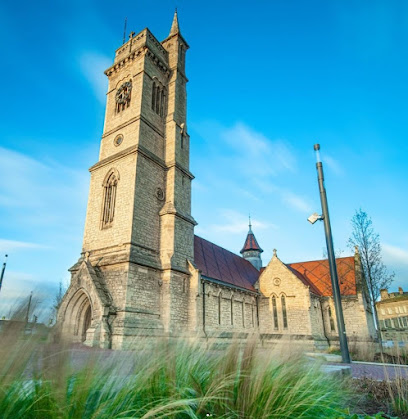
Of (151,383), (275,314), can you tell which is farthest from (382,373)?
(275,314)

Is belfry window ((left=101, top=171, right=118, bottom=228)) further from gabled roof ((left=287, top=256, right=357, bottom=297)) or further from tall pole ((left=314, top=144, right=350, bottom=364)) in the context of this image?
gabled roof ((left=287, top=256, right=357, bottom=297))

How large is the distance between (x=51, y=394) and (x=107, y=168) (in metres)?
20.0

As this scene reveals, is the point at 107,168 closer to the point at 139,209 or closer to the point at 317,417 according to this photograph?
the point at 139,209

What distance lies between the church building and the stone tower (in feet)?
0.23

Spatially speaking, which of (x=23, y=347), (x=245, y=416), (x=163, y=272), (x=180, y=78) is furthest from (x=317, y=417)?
(x=180, y=78)

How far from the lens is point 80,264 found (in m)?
18.9

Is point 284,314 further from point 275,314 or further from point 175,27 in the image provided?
point 175,27

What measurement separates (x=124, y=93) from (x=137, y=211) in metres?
10.3

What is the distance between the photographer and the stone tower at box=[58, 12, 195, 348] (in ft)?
53.4

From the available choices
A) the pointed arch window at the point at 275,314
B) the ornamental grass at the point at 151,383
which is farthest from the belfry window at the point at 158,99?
the ornamental grass at the point at 151,383

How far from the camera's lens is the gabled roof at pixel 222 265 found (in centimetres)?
2359

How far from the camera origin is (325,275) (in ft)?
107

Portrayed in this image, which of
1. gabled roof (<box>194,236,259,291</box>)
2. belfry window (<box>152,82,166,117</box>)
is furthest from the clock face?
gabled roof (<box>194,236,259,291</box>)

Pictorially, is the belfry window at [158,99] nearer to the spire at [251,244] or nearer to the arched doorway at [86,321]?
the arched doorway at [86,321]
